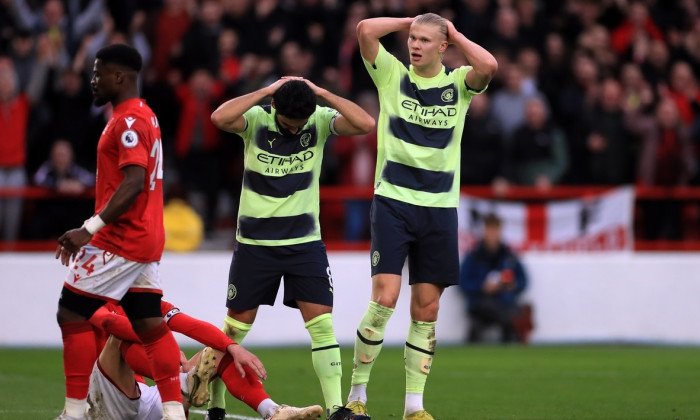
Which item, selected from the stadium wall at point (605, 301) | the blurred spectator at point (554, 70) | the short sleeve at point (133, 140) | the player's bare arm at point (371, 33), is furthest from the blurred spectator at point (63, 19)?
the short sleeve at point (133, 140)

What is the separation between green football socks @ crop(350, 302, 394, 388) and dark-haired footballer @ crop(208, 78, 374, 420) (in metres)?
0.31

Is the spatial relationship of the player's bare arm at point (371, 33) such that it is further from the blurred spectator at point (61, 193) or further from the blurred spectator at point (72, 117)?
the blurred spectator at point (72, 117)

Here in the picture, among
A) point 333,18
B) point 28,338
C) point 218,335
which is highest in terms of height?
point 333,18

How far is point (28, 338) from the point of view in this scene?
15766 millimetres

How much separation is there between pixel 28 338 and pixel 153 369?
8.38m

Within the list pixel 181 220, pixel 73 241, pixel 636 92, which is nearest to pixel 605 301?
pixel 636 92

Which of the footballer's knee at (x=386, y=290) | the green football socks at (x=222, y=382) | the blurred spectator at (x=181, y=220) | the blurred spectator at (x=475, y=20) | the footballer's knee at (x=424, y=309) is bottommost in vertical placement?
the green football socks at (x=222, y=382)

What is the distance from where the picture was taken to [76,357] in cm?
775

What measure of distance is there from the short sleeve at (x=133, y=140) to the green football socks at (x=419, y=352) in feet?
7.76

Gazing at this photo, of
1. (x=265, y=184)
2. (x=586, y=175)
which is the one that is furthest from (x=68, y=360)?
(x=586, y=175)

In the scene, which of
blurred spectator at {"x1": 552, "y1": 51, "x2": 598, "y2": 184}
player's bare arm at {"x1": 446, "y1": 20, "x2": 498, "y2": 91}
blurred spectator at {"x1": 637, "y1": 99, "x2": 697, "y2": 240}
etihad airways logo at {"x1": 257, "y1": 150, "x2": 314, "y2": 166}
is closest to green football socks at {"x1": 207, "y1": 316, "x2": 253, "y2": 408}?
etihad airways logo at {"x1": 257, "y1": 150, "x2": 314, "y2": 166}

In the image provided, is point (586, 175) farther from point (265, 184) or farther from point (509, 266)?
point (265, 184)

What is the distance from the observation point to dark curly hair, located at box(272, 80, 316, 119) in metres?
8.46

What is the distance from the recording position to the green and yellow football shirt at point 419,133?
8891mm
